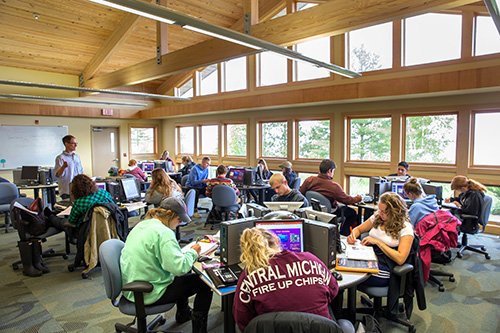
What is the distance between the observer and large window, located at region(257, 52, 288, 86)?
8039 mm

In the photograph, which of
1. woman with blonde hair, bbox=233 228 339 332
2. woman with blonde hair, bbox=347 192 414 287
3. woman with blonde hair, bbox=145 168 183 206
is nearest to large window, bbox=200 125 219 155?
woman with blonde hair, bbox=145 168 183 206

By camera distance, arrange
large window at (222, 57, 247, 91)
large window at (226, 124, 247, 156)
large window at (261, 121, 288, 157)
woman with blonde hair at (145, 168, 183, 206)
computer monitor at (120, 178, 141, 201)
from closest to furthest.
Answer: woman with blonde hair at (145, 168, 183, 206), computer monitor at (120, 178, 141, 201), large window at (261, 121, 288, 157), large window at (222, 57, 247, 91), large window at (226, 124, 247, 156)

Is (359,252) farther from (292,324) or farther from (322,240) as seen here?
(292,324)

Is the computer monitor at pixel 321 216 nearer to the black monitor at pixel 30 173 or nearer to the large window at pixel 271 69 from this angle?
the large window at pixel 271 69

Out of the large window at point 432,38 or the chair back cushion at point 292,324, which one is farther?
the large window at point 432,38

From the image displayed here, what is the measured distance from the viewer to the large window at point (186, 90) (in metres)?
10.5

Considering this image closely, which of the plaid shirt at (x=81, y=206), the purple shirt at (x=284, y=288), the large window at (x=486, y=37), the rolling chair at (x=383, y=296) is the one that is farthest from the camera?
the large window at (x=486, y=37)

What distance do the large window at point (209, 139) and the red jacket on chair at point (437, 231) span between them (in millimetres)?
7430

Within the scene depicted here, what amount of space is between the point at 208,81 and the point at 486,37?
6.94 metres

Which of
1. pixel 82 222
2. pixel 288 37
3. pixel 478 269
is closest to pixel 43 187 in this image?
pixel 82 222

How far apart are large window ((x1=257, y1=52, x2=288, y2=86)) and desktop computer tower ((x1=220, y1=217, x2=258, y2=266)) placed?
617cm

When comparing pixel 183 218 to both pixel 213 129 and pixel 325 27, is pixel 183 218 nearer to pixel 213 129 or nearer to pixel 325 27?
pixel 325 27

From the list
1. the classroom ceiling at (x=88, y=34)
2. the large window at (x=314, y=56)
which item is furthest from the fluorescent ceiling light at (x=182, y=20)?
the large window at (x=314, y=56)

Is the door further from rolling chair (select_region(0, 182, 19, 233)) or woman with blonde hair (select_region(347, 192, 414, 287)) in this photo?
woman with blonde hair (select_region(347, 192, 414, 287))
